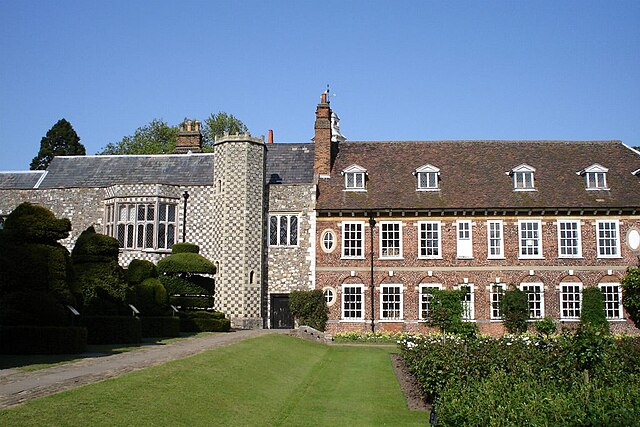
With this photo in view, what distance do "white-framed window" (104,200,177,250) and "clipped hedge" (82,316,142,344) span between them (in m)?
12.0

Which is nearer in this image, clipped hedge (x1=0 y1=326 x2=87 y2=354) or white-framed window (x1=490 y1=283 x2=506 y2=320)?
clipped hedge (x1=0 y1=326 x2=87 y2=354)

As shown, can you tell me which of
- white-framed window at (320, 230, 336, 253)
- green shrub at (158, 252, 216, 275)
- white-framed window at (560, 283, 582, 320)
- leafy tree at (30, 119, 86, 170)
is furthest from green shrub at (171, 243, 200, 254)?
leafy tree at (30, 119, 86, 170)

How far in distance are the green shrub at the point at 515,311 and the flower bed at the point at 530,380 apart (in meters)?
14.5

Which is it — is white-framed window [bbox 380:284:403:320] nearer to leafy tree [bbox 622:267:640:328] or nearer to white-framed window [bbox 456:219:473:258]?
white-framed window [bbox 456:219:473:258]

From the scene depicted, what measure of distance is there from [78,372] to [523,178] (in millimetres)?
26224

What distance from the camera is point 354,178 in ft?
120

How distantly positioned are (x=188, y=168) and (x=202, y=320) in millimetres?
10957

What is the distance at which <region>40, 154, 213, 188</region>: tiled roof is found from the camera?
38000 millimetres

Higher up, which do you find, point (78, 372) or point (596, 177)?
point (596, 177)

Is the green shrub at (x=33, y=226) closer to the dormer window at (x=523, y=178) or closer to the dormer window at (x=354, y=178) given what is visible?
the dormer window at (x=354, y=178)

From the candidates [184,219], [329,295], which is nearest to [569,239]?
[329,295]

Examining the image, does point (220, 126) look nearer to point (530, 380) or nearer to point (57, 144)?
point (57, 144)

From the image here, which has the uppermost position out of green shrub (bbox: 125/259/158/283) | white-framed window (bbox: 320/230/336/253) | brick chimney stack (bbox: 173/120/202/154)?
brick chimney stack (bbox: 173/120/202/154)

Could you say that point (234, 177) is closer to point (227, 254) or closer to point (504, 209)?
point (227, 254)
